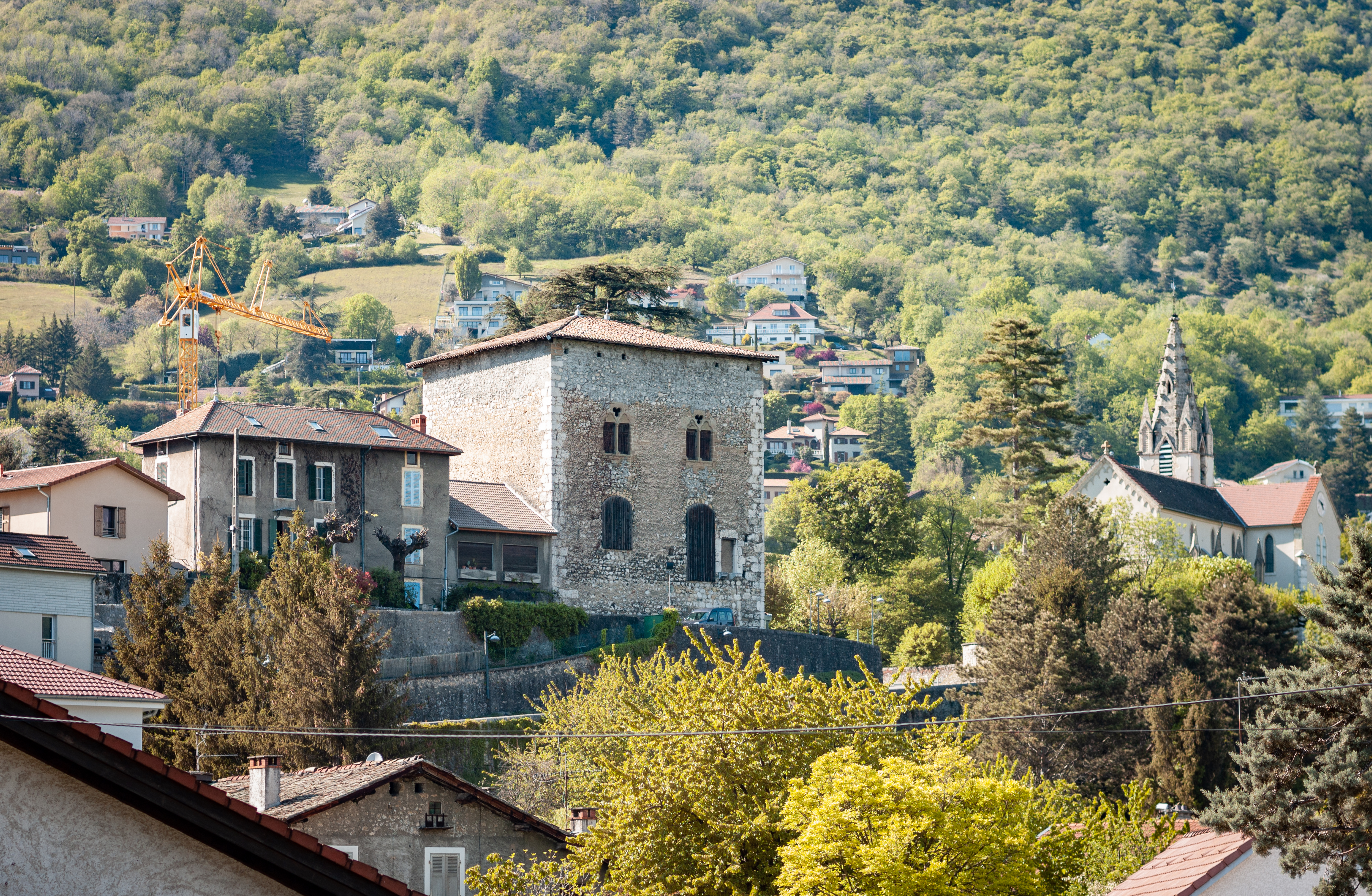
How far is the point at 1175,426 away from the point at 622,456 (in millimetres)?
64007

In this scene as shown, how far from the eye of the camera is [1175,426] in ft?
382

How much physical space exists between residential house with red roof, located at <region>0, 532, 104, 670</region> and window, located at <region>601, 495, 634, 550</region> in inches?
800

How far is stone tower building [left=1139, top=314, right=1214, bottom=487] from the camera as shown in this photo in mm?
113375

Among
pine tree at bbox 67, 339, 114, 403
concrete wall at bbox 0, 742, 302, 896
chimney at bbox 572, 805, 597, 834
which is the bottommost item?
chimney at bbox 572, 805, 597, 834

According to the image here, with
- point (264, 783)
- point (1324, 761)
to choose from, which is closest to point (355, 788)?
point (264, 783)

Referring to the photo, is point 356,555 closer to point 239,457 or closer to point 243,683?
point 239,457

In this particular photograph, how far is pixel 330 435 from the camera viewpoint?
5512 centimetres

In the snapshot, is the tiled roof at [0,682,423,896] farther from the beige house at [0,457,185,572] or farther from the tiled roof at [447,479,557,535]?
the tiled roof at [447,479,557,535]

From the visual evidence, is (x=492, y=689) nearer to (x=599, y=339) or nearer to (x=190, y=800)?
(x=599, y=339)

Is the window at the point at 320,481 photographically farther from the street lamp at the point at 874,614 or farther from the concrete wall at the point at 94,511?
the street lamp at the point at 874,614

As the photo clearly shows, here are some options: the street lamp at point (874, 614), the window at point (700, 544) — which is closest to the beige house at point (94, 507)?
the window at point (700, 544)

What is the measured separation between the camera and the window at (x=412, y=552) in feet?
180

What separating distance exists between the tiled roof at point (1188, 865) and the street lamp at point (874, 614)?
48.9m

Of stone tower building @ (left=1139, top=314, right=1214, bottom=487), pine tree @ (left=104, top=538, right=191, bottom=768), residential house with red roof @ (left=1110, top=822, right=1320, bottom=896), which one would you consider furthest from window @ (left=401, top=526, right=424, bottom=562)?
stone tower building @ (left=1139, top=314, right=1214, bottom=487)
